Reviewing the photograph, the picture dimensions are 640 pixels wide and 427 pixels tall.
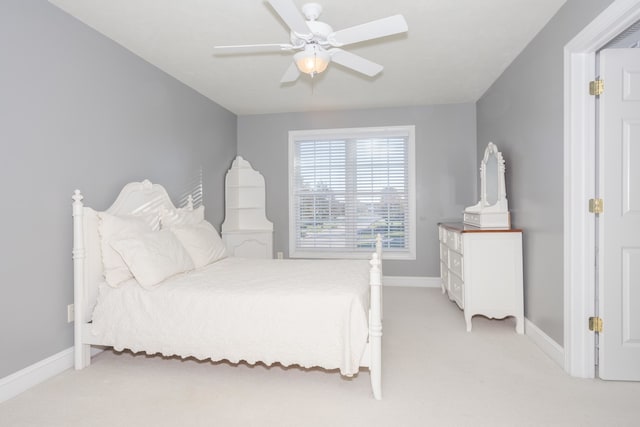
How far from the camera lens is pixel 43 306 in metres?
2.47

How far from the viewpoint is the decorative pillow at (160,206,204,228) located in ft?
11.4

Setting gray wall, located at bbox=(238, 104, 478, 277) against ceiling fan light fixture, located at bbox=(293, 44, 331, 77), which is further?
gray wall, located at bbox=(238, 104, 478, 277)

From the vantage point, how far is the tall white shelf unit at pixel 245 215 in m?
4.98

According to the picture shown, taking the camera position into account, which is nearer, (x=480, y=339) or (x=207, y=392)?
(x=207, y=392)

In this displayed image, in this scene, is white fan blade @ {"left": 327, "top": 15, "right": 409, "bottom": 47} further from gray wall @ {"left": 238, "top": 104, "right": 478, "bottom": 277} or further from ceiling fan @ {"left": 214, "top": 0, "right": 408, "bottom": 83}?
gray wall @ {"left": 238, "top": 104, "right": 478, "bottom": 277}

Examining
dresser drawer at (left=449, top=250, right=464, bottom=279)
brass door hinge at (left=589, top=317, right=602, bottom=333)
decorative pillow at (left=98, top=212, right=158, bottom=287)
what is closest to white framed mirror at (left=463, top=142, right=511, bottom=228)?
dresser drawer at (left=449, top=250, right=464, bottom=279)

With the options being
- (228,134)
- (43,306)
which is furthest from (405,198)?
(43,306)

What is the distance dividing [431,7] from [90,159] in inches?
111

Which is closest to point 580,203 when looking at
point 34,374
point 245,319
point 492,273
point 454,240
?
point 492,273

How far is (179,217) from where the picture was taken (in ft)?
12.0

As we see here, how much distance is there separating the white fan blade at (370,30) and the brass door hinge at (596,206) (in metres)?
1.68

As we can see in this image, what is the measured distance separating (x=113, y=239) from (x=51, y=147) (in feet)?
2.47

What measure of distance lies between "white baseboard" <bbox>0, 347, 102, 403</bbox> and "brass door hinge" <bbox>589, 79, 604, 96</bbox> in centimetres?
410

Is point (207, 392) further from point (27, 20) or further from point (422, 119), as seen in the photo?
point (422, 119)
